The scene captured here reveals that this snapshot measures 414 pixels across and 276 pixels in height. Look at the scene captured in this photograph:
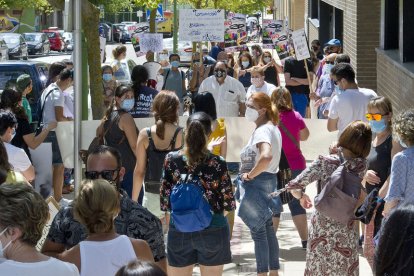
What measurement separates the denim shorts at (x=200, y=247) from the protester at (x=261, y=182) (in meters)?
1.37

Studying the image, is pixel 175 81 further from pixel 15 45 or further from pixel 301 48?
pixel 15 45

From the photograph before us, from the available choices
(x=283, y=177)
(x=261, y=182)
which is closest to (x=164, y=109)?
(x=261, y=182)

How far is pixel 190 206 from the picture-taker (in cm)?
711

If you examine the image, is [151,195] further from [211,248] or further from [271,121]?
[211,248]

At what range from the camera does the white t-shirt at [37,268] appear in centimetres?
441

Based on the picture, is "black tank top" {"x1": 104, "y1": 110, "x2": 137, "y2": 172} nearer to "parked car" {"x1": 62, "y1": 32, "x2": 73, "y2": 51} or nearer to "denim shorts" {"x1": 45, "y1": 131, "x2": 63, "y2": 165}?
"denim shorts" {"x1": 45, "y1": 131, "x2": 63, "y2": 165}

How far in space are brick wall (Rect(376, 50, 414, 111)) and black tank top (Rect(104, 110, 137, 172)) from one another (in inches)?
164

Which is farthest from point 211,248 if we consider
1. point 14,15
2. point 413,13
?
point 14,15

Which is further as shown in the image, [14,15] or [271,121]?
[14,15]

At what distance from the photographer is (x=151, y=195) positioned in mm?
9031

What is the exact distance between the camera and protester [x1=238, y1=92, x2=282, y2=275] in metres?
8.66

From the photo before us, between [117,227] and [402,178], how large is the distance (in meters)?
2.30

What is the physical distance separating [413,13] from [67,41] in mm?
45097

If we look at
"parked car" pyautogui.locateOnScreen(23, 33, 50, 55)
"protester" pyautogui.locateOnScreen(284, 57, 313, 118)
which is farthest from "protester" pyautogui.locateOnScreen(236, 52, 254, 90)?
"parked car" pyautogui.locateOnScreen(23, 33, 50, 55)
